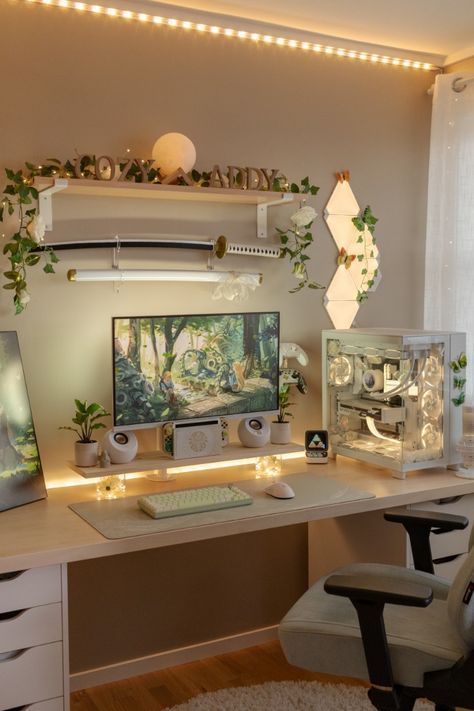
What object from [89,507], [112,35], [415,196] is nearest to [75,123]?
[112,35]

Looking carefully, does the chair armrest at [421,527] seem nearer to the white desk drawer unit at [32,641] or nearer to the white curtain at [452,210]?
the white desk drawer unit at [32,641]

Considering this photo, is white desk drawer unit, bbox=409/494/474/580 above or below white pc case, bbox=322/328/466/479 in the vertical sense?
below

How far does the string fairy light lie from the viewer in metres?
2.75

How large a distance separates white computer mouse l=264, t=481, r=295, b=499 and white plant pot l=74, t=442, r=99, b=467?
0.58 m

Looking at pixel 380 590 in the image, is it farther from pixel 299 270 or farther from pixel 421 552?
pixel 299 270

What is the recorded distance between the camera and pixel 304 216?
307cm

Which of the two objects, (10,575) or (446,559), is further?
(446,559)

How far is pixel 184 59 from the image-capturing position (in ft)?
9.69

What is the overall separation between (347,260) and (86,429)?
129cm

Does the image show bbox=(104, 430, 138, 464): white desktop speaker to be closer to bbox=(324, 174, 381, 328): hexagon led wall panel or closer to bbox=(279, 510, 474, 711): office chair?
bbox=(279, 510, 474, 711): office chair

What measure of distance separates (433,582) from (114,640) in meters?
1.26

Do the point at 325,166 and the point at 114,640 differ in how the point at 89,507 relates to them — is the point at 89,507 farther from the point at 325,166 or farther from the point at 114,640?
the point at 325,166

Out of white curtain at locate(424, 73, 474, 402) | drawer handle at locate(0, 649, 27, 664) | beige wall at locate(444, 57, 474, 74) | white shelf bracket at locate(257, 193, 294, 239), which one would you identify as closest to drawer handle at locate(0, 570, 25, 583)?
drawer handle at locate(0, 649, 27, 664)

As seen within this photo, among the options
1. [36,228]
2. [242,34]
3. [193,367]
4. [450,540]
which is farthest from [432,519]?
[242,34]
